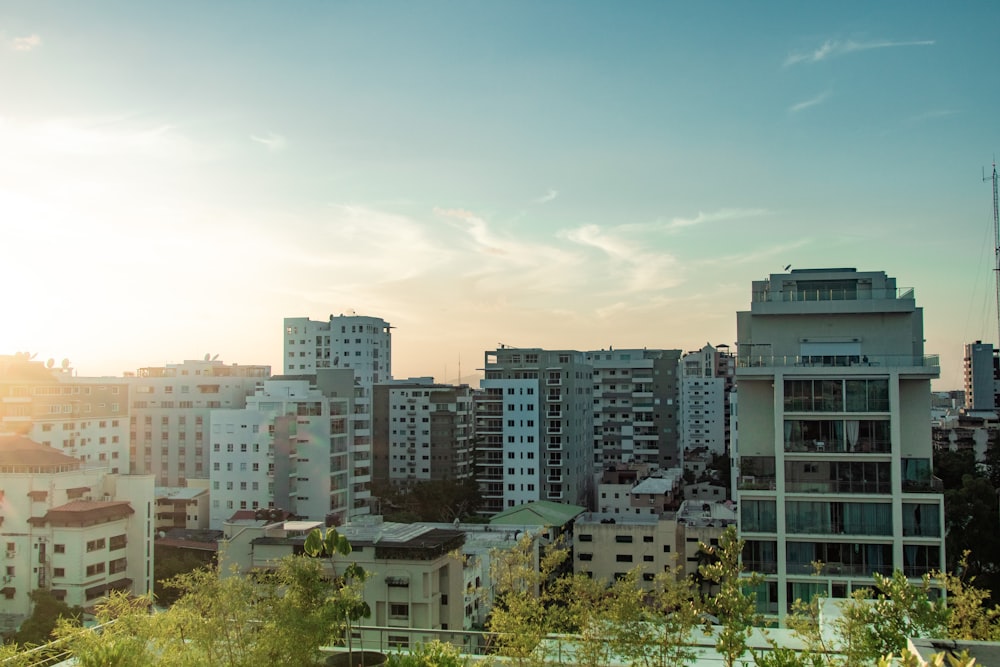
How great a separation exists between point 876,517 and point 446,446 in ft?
106

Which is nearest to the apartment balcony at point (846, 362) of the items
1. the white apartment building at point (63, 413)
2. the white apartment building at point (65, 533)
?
the white apartment building at point (65, 533)

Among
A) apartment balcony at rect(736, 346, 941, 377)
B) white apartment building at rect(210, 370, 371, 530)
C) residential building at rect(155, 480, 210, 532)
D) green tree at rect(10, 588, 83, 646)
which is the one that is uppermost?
apartment balcony at rect(736, 346, 941, 377)

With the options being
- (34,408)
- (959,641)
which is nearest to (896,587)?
(959,641)

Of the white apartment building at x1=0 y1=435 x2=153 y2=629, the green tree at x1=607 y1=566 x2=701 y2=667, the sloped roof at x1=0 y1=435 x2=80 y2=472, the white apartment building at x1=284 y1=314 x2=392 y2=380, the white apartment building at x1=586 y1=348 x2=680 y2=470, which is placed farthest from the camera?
the white apartment building at x1=284 y1=314 x2=392 y2=380

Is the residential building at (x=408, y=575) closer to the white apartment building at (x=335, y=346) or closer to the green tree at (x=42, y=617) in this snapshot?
the green tree at (x=42, y=617)

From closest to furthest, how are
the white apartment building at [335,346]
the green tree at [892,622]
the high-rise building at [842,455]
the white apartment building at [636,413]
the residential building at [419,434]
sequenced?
the green tree at [892,622], the high-rise building at [842,455], the residential building at [419,434], the white apartment building at [636,413], the white apartment building at [335,346]

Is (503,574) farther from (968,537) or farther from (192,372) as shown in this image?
(192,372)

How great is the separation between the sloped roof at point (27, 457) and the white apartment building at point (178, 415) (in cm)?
1447

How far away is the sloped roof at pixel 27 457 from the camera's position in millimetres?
25297

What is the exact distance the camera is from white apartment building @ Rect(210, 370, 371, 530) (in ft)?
111

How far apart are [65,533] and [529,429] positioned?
22444mm

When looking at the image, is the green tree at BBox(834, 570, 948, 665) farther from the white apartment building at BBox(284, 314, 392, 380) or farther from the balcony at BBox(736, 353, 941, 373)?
the white apartment building at BBox(284, 314, 392, 380)

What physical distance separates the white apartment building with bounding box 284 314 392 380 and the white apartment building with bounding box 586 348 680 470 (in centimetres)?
1739

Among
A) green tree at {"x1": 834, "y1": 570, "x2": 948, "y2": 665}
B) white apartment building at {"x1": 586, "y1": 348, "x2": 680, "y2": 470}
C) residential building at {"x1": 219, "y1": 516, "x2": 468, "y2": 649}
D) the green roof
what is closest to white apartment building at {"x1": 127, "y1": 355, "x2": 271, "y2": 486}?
the green roof
